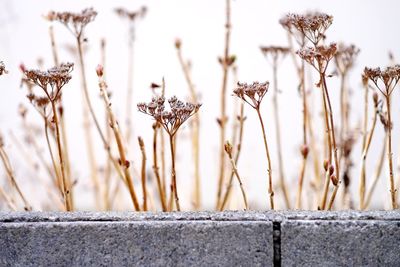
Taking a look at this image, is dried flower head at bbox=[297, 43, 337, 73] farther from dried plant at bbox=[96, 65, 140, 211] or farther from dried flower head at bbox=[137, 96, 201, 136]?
dried plant at bbox=[96, 65, 140, 211]

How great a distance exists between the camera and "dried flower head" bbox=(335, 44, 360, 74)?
1.75 m

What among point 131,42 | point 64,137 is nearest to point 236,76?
point 131,42

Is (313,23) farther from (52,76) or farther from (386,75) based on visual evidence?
(52,76)

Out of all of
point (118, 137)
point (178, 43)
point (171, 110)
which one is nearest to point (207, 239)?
point (171, 110)

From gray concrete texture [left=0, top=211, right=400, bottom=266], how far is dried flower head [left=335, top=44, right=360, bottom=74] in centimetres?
56

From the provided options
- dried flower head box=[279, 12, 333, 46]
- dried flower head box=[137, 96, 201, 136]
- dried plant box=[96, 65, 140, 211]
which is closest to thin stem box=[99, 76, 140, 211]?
dried plant box=[96, 65, 140, 211]

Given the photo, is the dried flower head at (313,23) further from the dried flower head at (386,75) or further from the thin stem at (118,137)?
the thin stem at (118,137)

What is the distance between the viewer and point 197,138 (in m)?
2.12

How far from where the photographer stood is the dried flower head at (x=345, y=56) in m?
1.75

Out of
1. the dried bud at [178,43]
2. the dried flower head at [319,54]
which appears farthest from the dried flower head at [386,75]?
the dried bud at [178,43]

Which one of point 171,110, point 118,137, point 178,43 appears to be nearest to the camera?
point 171,110

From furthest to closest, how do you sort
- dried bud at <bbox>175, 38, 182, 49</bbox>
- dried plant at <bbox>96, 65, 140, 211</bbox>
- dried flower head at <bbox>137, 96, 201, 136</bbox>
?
dried bud at <bbox>175, 38, 182, 49</bbox> < dried plant at <bbox>96, 65, 140, 211</bbox> < dried flower head at <bbox>137, 96, 201, 136</bbox>

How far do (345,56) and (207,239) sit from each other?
762 mm

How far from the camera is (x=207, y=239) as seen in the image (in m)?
1.39
